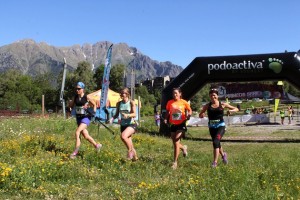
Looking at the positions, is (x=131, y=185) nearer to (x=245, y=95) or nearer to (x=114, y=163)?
(x=114, y=163)

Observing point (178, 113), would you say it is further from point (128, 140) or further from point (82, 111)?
point (82, 111)

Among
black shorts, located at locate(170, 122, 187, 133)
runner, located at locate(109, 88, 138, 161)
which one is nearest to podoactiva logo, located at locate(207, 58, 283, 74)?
runner, located at locate(109, 88, 138, 161)

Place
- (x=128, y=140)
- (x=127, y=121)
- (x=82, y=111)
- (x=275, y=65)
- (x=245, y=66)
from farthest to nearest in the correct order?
(x=245, y=66) < (x=275, y=65) < (x=82, y=111) < (x=127, y=121) < (x=128, y=140)

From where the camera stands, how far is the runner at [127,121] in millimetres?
8648

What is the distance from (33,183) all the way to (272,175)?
151 inches

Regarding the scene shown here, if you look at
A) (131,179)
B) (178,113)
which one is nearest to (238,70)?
(178,113)

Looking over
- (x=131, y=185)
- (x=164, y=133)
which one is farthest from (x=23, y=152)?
(x=164, y=133)

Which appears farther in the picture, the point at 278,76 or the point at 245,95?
the point at 245,95

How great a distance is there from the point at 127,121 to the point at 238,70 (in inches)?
400

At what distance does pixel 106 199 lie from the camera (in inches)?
210

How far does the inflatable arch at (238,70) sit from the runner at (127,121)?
382 inches

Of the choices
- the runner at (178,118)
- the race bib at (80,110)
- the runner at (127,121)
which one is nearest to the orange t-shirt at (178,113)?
the runner at (178,118)

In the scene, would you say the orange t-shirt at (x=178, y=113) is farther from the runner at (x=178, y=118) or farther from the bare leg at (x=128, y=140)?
the bare leg at (x=128, y=140)

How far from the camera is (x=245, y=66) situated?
17.6 meters
